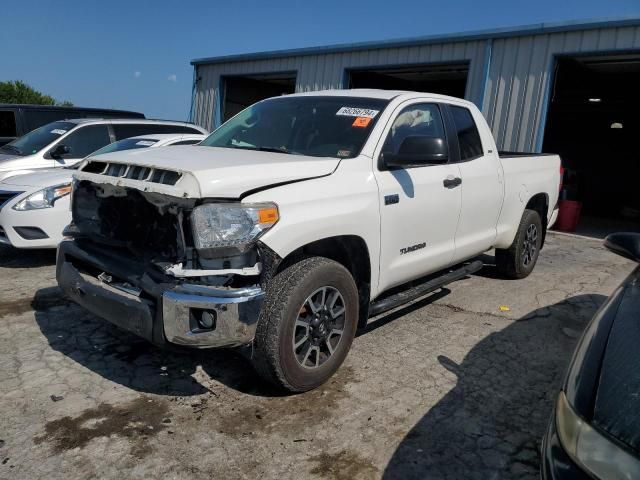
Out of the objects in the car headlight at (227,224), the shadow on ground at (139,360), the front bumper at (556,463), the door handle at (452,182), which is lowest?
the shadow on ground at (139,360)

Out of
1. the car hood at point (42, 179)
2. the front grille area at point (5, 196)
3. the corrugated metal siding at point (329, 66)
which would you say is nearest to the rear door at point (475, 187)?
the car hood at point (42, 179)

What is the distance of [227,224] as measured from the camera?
273 cm

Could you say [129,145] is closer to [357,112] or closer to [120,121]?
[120,121]

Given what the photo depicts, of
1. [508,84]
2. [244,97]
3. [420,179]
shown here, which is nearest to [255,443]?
[420,179]

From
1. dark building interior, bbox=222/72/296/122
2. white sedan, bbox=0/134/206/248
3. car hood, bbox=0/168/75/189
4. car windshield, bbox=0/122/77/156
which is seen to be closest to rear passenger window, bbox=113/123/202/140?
car windshield, bbox=0/122/77/156

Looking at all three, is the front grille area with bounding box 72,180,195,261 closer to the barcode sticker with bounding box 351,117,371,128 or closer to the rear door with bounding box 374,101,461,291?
the rear door with bounding box 374,101,461,291

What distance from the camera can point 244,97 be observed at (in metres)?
17.5

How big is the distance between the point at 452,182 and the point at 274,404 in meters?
2.25

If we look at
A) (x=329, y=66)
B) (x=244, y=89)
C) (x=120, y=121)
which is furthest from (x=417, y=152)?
(x=244, y=89)

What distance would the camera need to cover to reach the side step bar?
3.66 metres

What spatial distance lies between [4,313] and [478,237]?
163 inches

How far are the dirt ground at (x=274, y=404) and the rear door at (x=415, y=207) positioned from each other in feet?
2.10

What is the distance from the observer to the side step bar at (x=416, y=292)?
12.0ft

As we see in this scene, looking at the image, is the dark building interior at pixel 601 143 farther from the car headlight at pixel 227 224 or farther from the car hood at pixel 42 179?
the car headlight at pixel 227 224
